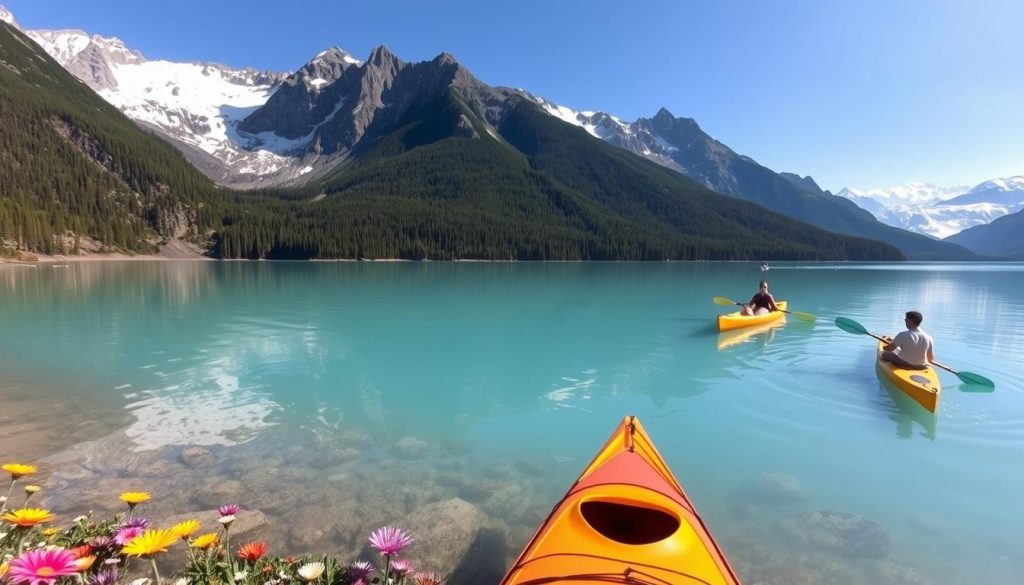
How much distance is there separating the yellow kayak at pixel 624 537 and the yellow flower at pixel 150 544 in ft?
7.66

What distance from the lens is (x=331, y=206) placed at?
166875mm

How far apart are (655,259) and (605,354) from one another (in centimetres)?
15533

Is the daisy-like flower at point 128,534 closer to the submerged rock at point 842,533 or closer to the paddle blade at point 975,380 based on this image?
the submerged rock at point 842,533

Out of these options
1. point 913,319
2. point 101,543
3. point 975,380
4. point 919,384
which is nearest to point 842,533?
point 919,384

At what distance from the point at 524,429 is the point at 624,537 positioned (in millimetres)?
5607

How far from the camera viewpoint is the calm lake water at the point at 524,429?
7016 millimetres

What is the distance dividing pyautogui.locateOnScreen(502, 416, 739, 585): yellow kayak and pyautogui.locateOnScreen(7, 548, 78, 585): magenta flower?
108 inches

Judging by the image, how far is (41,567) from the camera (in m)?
2.41

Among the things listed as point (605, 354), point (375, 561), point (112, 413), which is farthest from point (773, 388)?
point (112, 413)

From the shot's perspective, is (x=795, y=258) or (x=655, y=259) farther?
(x=795, y=258)

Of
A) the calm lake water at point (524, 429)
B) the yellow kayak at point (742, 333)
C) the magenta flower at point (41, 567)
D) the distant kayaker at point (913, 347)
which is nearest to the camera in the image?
the magenta flower at point (41, 567)

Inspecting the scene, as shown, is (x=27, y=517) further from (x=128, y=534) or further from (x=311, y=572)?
(x=311, y=572)

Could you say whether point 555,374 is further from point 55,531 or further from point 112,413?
point 55,531

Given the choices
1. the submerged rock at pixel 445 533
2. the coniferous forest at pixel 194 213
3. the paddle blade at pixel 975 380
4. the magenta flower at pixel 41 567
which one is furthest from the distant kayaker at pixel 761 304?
the coniferous forest at pixel 194 213
